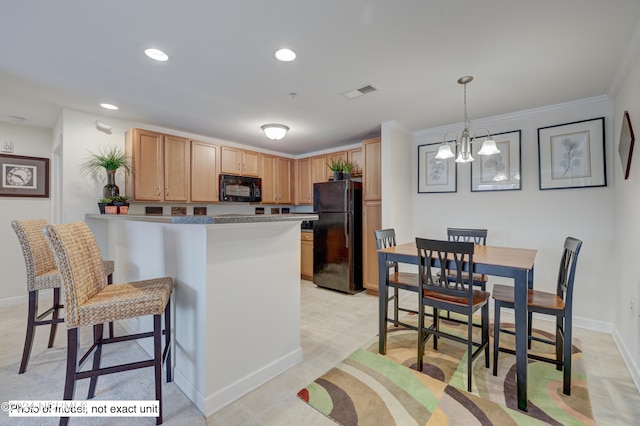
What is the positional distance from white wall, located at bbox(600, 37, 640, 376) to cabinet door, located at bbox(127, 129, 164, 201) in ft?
15.2

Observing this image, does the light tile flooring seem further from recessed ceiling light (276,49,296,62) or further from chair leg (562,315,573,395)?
recessed ceiling light (276,49,296,62)

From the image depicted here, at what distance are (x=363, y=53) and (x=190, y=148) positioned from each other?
113 inches

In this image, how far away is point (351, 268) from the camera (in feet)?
13.2

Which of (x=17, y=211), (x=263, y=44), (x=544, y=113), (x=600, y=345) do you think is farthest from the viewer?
(x=17, y=211)

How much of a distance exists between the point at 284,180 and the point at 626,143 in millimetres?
4290

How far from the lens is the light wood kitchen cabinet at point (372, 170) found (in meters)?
3.90

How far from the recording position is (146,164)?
3502 mm

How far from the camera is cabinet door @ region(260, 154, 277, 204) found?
15.9 ft

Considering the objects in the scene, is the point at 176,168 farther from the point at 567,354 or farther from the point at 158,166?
the point at 567,354

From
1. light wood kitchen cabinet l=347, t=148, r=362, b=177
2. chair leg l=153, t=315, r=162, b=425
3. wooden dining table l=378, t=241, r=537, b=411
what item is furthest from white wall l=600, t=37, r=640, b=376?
chair leg l=153, t=315, r=162, b=425

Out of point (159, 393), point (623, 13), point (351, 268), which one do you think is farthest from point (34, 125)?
point (623, 13)

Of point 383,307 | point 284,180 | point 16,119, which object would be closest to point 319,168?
point 284,180

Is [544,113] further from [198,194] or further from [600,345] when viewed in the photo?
[198,194]

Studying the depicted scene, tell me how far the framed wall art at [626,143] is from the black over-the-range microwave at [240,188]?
422cm
